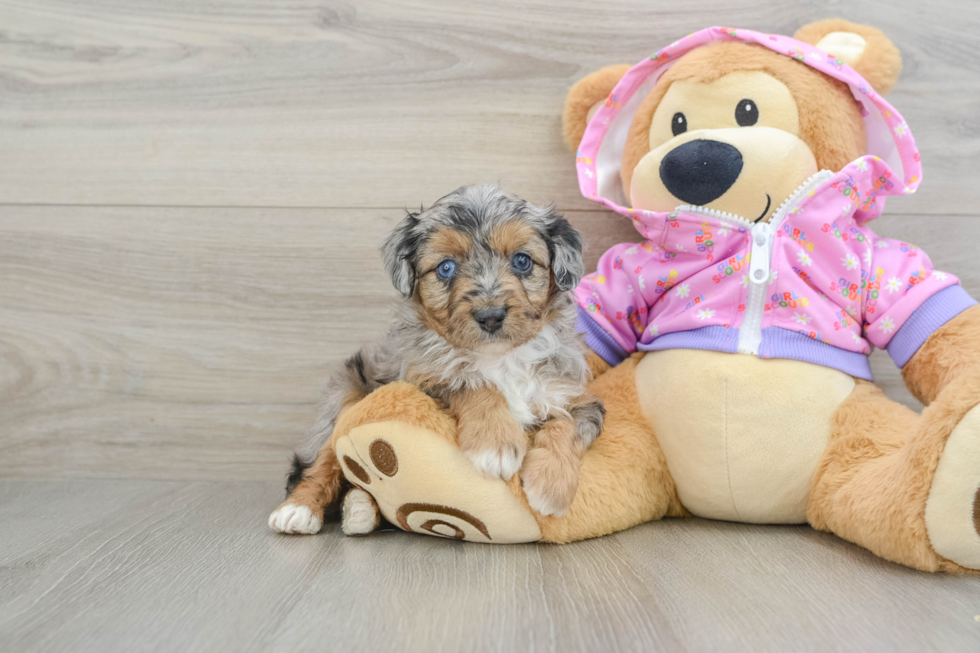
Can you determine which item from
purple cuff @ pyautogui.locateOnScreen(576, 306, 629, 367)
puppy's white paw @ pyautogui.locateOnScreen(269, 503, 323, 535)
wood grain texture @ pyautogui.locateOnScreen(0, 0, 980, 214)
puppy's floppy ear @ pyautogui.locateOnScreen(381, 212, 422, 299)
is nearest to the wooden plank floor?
wood grain texture @ pyautogui.locateOnScreen(0, 0, 980, 214)

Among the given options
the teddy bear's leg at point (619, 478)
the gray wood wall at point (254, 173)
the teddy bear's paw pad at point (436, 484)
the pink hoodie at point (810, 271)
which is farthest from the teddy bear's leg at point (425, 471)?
the gray wood wall at point (254, 173)

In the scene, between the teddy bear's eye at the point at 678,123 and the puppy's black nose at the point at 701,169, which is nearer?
the puppy's black nose at the point at 701,169

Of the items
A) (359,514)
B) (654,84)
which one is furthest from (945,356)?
(359,514)

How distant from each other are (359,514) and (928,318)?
1.57m

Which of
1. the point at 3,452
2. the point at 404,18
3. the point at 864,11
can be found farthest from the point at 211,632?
the point at 864,11

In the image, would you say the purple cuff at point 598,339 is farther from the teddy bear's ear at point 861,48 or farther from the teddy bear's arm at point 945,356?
the teddy bear's ear at point 861,48

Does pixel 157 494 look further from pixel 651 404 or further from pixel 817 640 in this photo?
pixel 817 640

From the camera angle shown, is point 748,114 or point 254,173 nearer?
point 748,114

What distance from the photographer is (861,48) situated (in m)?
1.93

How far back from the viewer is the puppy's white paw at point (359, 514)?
177 centimetres

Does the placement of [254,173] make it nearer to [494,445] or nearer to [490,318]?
[490,318]

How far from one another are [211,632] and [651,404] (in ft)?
3.90

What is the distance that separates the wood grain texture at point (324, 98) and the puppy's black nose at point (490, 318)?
35.1 inches

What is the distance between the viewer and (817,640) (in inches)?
45.4
